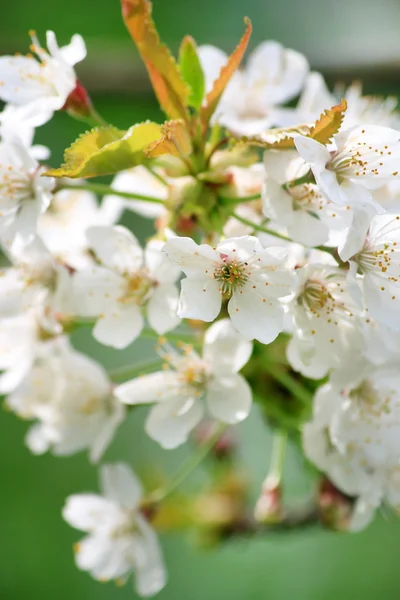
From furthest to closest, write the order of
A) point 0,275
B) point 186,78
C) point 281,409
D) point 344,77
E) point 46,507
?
point 46,507
point 344,77
point 281,409
point 0,275
point 186,78

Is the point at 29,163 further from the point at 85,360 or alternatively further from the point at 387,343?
the point at 387,343

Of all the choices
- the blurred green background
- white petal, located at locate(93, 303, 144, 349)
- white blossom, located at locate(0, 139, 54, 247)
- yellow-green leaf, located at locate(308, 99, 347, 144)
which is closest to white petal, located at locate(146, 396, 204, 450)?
white petal, located at locate(93, 303, 144, 349)

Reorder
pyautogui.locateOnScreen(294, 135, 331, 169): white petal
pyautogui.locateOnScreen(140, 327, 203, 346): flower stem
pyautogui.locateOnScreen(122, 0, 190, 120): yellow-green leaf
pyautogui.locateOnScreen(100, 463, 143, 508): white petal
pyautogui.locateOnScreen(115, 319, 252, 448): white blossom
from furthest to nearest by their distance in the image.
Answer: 1. pyautogui.locateOnScreen(100, 463, 143, 508): white petal
2. pyautogui.locateOnScreen(140, 327, 203, 346): flower stem
3. pyautogui.locateOnScreen(115, 319, 252, 448): white blossom
4. pyautogui.locateOnScreen(122, 0, 190, 120): yellow-green leaf
5. pyautogui.locateOnScreen(294, 135, 331, 169): white petal

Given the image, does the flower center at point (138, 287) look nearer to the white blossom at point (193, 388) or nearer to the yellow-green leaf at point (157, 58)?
the white blossom at point (193, 388)

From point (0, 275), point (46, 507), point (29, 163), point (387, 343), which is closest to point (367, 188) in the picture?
point (387, 343)

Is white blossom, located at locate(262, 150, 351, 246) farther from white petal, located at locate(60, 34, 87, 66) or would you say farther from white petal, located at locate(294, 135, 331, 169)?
white petal, located at locate(60, 34, 87, 66)

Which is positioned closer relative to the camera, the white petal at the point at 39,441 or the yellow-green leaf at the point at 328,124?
the yellow-green leaf at the point at 328,124

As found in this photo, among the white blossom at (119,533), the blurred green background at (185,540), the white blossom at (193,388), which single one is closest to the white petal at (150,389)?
the white blossom at (193,388)
